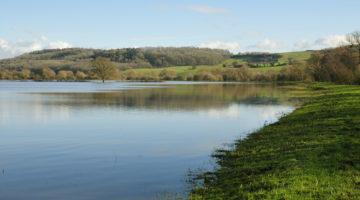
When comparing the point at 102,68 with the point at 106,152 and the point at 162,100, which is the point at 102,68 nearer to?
the point at 162,100

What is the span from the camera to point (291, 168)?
39.1 feet

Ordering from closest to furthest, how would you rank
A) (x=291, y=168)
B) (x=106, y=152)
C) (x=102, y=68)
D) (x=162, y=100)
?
(x=291, y=168) → (x=106, y=152) → (x=162, y=100) → (x=102, y=68)

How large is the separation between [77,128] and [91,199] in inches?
632

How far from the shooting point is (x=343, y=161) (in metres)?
12.3

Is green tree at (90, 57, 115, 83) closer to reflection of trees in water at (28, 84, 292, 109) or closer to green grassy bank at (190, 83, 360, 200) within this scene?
reflection of trees in water at (28, 84, 292, 109)

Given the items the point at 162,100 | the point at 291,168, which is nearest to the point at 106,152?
the point at 291,168

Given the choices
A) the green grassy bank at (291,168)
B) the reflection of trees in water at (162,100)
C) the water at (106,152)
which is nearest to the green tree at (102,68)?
the reflection of trees in water at (162,100)

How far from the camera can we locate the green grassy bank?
9.66 m

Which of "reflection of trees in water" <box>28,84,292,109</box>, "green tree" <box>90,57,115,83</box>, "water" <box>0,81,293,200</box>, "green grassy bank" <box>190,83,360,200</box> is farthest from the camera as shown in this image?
"green tree" <box>90,57,115,83</box>

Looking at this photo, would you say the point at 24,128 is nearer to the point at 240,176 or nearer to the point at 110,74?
the point at 240,176

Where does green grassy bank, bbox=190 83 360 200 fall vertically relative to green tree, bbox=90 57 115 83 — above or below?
below

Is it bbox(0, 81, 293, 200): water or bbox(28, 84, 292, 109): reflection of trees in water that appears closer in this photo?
bbox(0, 81, 293, 200): water

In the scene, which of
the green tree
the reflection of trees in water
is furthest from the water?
the green tree

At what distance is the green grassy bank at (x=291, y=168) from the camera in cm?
966
